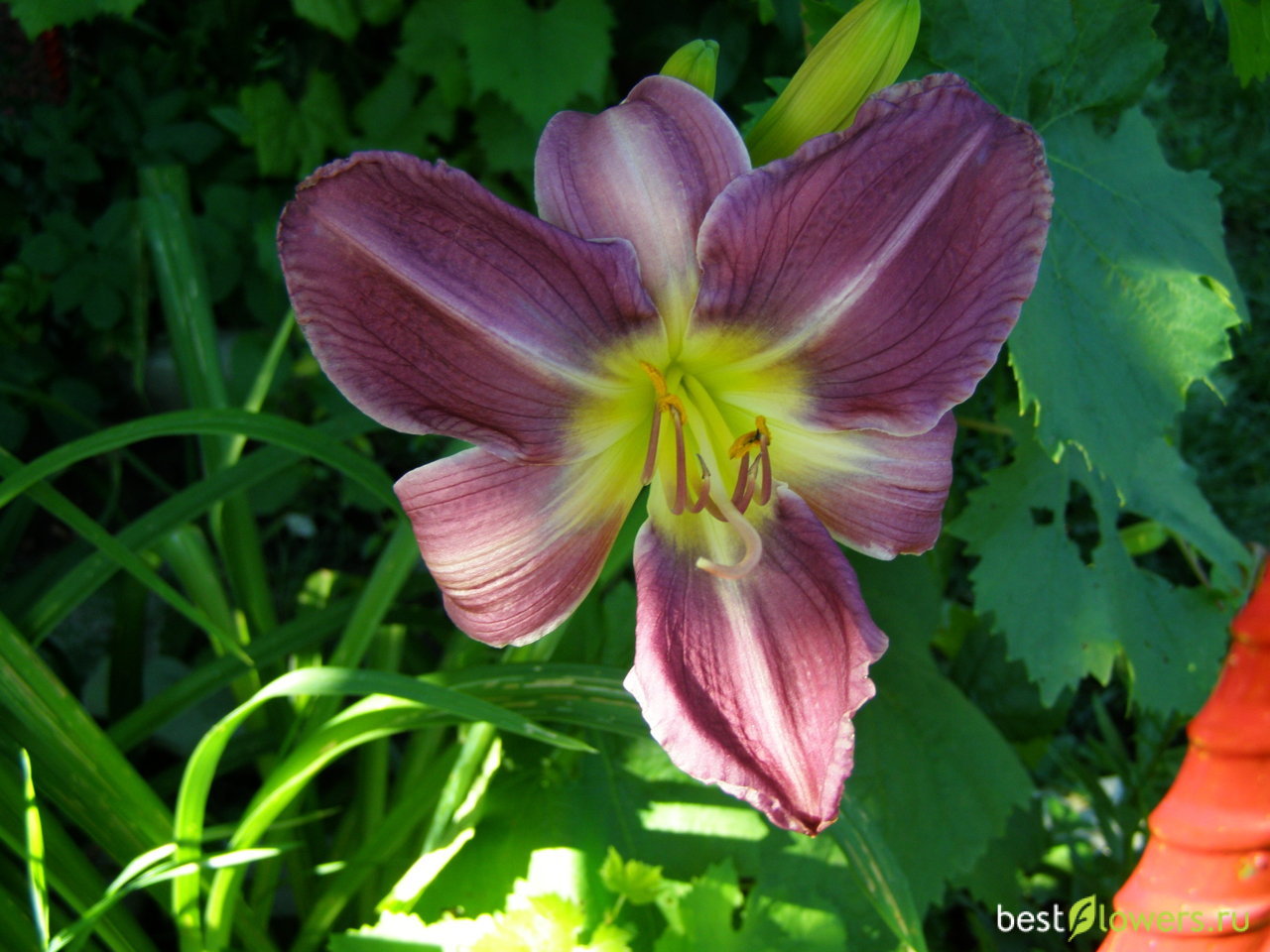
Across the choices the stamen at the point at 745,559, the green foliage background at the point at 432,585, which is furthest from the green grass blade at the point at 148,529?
the stamen at the point at 745,559

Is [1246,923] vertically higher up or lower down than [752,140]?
lower down

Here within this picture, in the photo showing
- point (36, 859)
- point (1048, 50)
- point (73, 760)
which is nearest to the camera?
point (36, 859)

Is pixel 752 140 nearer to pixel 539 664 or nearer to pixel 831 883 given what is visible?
pixel 539 664

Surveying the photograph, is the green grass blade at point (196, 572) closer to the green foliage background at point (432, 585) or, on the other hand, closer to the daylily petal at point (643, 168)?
the green foliage background at point (432, 585)

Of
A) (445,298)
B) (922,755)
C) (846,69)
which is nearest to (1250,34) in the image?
(846,69)

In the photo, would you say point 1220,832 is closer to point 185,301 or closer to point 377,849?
point 377,849

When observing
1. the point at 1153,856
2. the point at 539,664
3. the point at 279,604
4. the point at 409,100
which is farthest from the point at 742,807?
the point at 409,100
